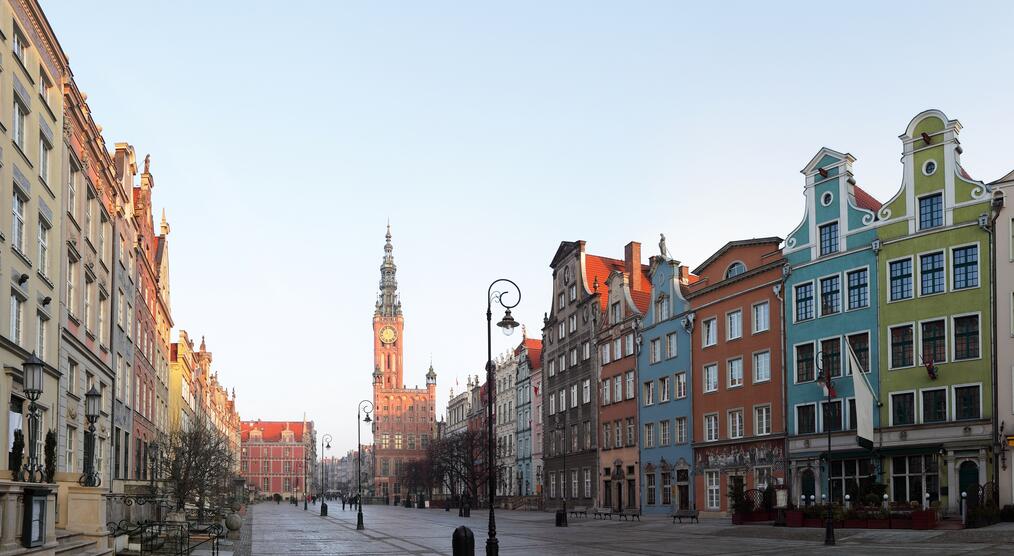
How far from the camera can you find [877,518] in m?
37.3

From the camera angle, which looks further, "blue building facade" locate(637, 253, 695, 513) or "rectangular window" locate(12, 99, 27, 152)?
"blue building facade" locate(637, 253, 695, 513)

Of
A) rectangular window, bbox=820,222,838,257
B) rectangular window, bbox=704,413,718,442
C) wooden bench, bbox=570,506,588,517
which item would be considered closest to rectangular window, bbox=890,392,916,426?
rectangular window, bbox=820,222,838,257

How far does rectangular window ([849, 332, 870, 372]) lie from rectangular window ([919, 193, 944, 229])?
5.84m

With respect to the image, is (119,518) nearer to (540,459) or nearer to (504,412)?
(540,459)

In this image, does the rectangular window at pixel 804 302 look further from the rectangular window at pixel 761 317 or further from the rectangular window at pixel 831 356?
the rectangular window at pixel 761 317

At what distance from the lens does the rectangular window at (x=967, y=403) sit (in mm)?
39062

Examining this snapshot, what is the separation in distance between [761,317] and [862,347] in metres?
7.68

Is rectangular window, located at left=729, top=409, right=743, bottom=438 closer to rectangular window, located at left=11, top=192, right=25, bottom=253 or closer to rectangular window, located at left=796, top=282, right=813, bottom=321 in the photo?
rectangular window, located at left=796, top=282, right=813, bottom=321

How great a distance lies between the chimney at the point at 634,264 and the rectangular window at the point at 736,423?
16697 millimetres

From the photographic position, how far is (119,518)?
31.8 metres

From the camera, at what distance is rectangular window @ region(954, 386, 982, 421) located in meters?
39.1

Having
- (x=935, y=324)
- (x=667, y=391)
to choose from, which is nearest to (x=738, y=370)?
(x=667, y=391)

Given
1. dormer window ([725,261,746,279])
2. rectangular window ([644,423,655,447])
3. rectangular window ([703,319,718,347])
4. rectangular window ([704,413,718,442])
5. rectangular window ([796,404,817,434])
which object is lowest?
rectangular window ([644,423,655,447])

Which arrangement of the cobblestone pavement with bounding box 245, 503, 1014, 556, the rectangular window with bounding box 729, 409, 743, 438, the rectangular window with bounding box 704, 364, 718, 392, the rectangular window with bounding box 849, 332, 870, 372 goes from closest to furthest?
the cobblestone pavement with bounding box 245, 503, 1014, 556, the rectangular window with bounding box 849, 332, 870, 372, the rectangular window with bounding box 729, 409, 743, 438, the rectangular window with bounding box 704, 364, 718, 392
